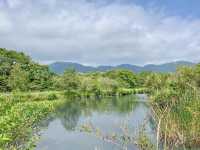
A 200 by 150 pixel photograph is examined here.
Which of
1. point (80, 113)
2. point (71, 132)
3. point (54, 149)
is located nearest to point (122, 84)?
point (80, 113)

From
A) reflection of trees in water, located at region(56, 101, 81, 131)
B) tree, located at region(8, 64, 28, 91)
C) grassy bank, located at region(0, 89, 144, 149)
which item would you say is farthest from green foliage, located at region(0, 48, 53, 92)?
reflection of trees in water, located at region(56, 101, 81, 131)

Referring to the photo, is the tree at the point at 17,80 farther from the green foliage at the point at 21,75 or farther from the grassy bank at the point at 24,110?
the grassy bank at the point at 24,110

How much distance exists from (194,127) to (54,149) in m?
7.65

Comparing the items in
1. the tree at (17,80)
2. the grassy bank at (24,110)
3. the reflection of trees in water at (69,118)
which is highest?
the tree at (17,80)

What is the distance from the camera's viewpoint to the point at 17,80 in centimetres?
4438

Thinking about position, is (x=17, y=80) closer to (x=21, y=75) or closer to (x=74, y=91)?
(x=21, y=75)

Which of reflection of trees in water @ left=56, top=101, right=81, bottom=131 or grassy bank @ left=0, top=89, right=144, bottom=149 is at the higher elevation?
grassy bank @ left=0, top=89, right=144, bottom=149

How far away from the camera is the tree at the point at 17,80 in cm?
4450

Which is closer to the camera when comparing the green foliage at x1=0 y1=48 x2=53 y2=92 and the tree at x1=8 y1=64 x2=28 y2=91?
the tree at x1=8 y1=64 x2=28 y2=91

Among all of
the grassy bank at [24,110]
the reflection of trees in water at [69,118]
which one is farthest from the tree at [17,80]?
the reflection of trees in water at [69,118]

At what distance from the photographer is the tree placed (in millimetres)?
44500

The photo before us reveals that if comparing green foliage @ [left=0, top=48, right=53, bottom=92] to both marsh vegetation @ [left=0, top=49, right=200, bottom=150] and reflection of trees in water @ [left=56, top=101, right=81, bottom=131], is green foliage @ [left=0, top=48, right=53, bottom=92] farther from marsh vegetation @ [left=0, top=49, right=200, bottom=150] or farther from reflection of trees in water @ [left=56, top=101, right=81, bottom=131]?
reflection of trees in water @ [left=56, top=101, right=81, bottom=131]

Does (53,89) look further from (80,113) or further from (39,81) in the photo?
(80,113)

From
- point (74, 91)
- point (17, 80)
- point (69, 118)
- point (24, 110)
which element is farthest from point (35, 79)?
point (24, 110)
